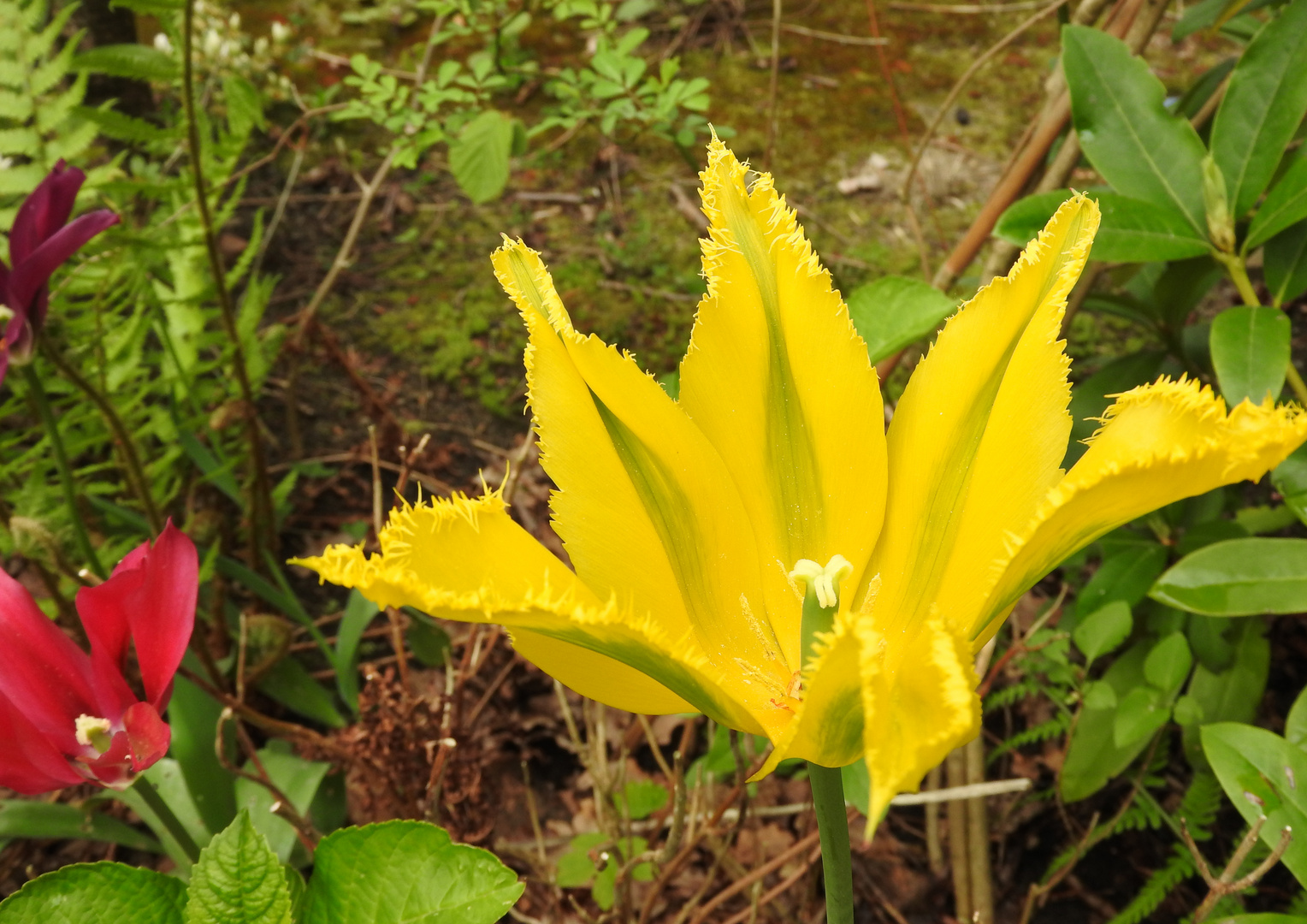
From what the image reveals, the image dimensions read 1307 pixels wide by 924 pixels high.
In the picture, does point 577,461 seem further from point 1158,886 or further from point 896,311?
point 1158,886

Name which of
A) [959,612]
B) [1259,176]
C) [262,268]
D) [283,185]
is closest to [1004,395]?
[959,612]

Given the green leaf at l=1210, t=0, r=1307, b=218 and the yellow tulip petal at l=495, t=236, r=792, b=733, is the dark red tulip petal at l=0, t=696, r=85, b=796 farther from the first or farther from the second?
the green leaf at l=1210, t=0, r=1307, b=218

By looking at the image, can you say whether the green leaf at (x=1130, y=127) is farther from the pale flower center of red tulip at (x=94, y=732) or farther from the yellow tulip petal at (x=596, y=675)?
the pale flower center of red tulip at (x=94, y=732)

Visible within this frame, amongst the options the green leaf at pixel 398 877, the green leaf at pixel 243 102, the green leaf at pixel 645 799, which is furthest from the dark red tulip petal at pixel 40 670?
the green leaf at pixel 243 102

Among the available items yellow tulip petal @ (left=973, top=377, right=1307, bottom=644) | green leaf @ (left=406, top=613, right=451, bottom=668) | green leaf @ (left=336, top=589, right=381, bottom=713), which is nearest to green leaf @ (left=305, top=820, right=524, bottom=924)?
yellow tulip petal @ (left=973, top=377, right=1307, bottom=644)

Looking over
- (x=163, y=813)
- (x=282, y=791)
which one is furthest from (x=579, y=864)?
(x=163, y=813)

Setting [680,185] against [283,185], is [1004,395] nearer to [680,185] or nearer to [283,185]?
[680,185]
